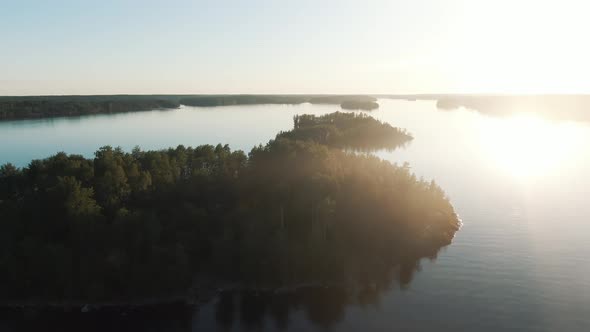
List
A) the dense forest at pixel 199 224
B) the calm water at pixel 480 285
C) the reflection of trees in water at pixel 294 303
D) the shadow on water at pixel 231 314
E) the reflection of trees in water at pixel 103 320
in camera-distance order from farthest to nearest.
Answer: the dense forest at pixel 199 224, the reflection of trees in water at pixel 294 303, the calm water at pixel 480 285, the shadow on water at pixel 231 314, the reflection of trees in water at pixel 103 320

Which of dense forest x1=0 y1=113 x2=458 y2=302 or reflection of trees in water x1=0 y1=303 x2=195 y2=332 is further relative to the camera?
dense forest x1=0 y1=113 x2=458 y2=302

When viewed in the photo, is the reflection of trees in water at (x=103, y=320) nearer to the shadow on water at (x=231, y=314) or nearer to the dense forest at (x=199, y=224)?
the shadow on water at (x=231, y=314)

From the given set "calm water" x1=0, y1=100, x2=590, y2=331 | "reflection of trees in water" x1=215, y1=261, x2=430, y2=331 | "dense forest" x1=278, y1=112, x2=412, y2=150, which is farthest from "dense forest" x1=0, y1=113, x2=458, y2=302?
"dense forest" x1=278, y1=112, x2=412, y2=150

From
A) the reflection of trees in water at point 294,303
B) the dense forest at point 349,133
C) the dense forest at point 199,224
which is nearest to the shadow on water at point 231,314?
the reflection of trees in water at point 294,303

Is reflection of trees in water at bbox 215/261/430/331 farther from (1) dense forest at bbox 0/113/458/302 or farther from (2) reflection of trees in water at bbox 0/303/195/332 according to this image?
(2) reflection of trees in water at bbox 0/303/195/332

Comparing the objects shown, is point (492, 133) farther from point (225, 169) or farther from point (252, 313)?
point (252, 313)

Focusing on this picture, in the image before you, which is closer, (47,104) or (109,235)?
(109,235)

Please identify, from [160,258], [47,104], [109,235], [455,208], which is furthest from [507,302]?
[47,104]
